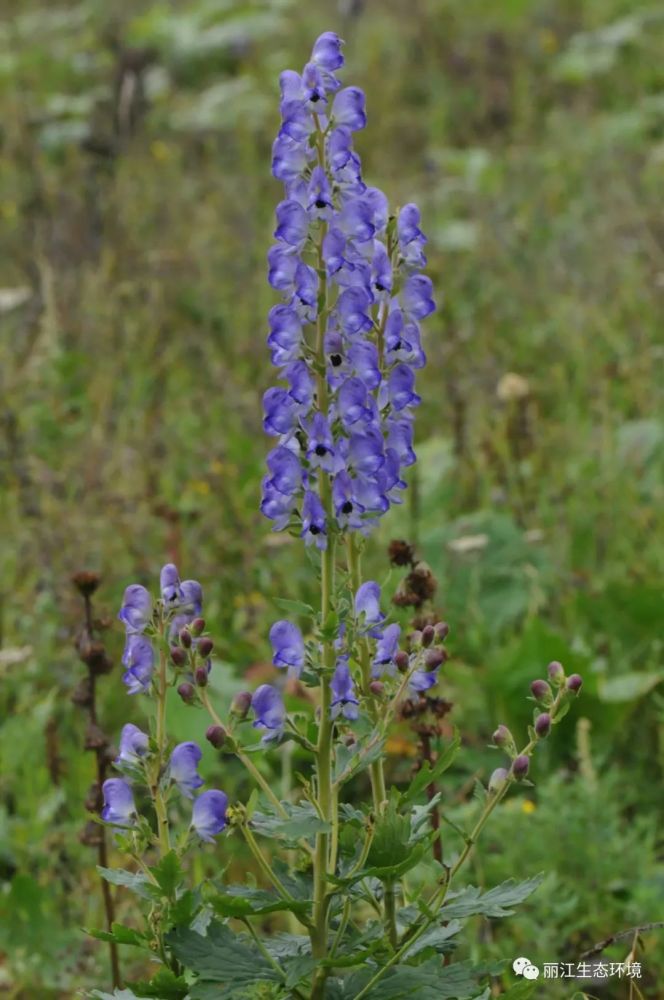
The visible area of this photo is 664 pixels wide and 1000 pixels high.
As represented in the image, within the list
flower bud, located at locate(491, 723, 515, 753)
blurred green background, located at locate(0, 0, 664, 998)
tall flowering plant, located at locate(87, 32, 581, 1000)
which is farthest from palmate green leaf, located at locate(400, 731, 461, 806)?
blurred green background, located at locate(0, 0, 664, 998)

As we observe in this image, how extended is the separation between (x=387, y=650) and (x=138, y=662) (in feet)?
0.83

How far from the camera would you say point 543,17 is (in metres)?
8.59

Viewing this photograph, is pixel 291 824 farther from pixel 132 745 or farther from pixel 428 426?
pixel 428 426

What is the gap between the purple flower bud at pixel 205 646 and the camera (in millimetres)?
1375

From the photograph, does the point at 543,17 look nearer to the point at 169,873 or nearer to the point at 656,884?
the point at 656,884

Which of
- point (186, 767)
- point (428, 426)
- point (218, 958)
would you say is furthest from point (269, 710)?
point (428, 426)

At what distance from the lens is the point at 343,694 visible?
4.55ft

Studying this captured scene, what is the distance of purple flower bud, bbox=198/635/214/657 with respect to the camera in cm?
138

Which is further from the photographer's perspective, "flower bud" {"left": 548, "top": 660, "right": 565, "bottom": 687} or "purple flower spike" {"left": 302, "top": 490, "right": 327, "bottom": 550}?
"flower bud" {"left": 548, "top": 660, "right": 565, "bottom": 687}

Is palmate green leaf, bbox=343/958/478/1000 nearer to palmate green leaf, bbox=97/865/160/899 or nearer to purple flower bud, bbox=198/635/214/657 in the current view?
palmate green leaf, bbox=97/865/160/899

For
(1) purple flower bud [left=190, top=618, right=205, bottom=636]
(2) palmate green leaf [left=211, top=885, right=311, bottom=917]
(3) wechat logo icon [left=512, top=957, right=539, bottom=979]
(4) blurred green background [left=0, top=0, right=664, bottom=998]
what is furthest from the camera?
(4) blurred green background [left=0, top=0, right=664, bottom=998]

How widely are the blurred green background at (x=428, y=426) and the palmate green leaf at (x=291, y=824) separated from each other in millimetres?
673

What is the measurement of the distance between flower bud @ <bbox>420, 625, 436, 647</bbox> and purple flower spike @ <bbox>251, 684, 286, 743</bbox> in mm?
156

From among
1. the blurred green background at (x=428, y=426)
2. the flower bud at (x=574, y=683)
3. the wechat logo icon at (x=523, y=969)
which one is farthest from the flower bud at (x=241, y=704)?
the blurred green background at (x=428, y=426)
